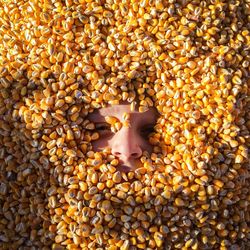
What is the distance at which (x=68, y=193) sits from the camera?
2221 millimetres

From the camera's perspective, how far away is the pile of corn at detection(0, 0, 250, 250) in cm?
224

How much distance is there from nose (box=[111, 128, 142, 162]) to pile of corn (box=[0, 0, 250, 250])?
4 centimetres

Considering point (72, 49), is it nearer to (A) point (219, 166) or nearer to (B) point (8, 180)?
(B) point (8, 180)

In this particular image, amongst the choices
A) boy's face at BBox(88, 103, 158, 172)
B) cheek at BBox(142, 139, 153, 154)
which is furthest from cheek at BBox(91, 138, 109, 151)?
A: cheek at BBox(142, 139, 153, 154)

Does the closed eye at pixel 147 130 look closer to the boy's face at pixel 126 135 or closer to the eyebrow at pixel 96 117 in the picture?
the boy's face at pixel 126 135

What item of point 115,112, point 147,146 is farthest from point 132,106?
point 147,146

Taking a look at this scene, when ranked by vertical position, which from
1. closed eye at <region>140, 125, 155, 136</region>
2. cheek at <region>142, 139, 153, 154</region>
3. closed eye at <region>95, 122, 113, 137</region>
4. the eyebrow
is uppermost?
the eyebrow

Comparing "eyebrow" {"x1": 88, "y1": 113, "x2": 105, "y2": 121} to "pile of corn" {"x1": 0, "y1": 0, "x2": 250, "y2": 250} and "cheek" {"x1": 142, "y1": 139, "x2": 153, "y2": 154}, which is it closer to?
"pile of corn" {"x1": 0, "y1": 0, "x2": 250, "y2": 250}

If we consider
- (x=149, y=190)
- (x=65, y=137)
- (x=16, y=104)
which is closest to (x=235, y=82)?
(x=149, y=190)

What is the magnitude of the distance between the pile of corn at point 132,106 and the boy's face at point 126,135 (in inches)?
1.3

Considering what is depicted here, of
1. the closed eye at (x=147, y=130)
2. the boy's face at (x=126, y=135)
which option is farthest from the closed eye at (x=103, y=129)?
the closed eye at (x=147, y=130)

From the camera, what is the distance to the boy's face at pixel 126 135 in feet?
7.49

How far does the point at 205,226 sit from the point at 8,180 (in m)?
0.81

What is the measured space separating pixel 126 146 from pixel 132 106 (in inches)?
6.7
